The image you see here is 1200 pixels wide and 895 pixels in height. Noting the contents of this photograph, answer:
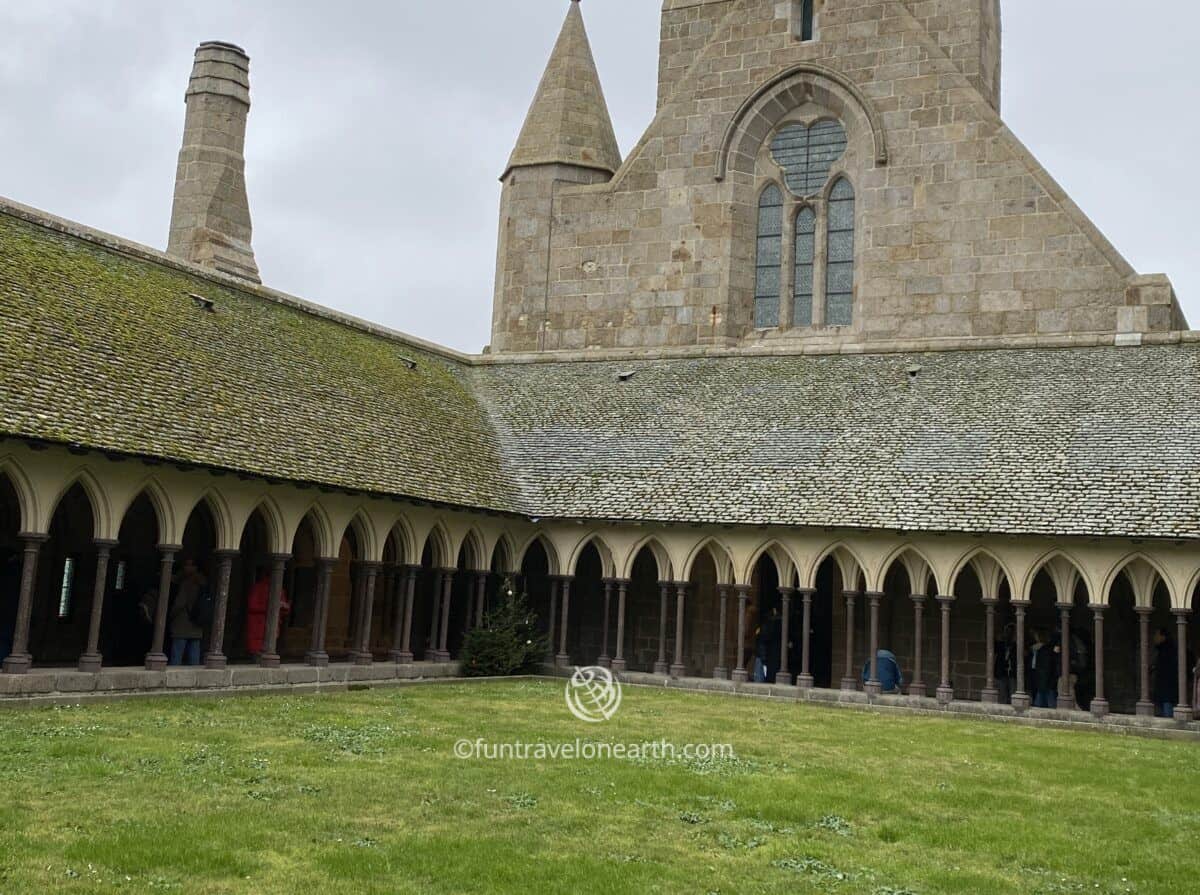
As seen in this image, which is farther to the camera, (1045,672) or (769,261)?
(769,261)

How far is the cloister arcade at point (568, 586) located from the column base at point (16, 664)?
158 millimetres

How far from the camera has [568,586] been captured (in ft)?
79.4

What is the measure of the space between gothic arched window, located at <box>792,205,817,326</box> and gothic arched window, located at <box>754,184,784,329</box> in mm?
432

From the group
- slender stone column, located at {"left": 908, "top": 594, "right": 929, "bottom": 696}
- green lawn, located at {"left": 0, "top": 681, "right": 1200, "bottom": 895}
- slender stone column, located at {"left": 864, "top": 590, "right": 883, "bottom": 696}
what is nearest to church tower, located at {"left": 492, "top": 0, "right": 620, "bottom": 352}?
slender stone column, located at {"left": 864, "top": 590, "right": 883, "bottom": 696}

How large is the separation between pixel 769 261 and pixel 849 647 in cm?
1233

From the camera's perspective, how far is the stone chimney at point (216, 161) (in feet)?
A: 101

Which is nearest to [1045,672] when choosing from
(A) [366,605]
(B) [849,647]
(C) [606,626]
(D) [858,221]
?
(B) [849,647]

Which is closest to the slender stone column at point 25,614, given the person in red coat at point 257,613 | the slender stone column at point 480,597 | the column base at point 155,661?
the column base at point 155,661

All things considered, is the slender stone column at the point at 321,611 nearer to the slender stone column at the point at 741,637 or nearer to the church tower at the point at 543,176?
the slender stone column at the point at 741,637

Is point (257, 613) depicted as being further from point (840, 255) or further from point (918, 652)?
point (840, 255)

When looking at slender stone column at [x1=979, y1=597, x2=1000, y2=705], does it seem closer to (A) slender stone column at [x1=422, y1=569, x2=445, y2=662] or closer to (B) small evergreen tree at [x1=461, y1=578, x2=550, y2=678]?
(B) small evergreen tree at [x1=461, y1=578, x2=550, y2=678]

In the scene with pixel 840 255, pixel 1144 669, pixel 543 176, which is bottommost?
pixel 1144 669

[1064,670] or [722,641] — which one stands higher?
[722,641]

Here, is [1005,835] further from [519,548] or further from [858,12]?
[858,12]
